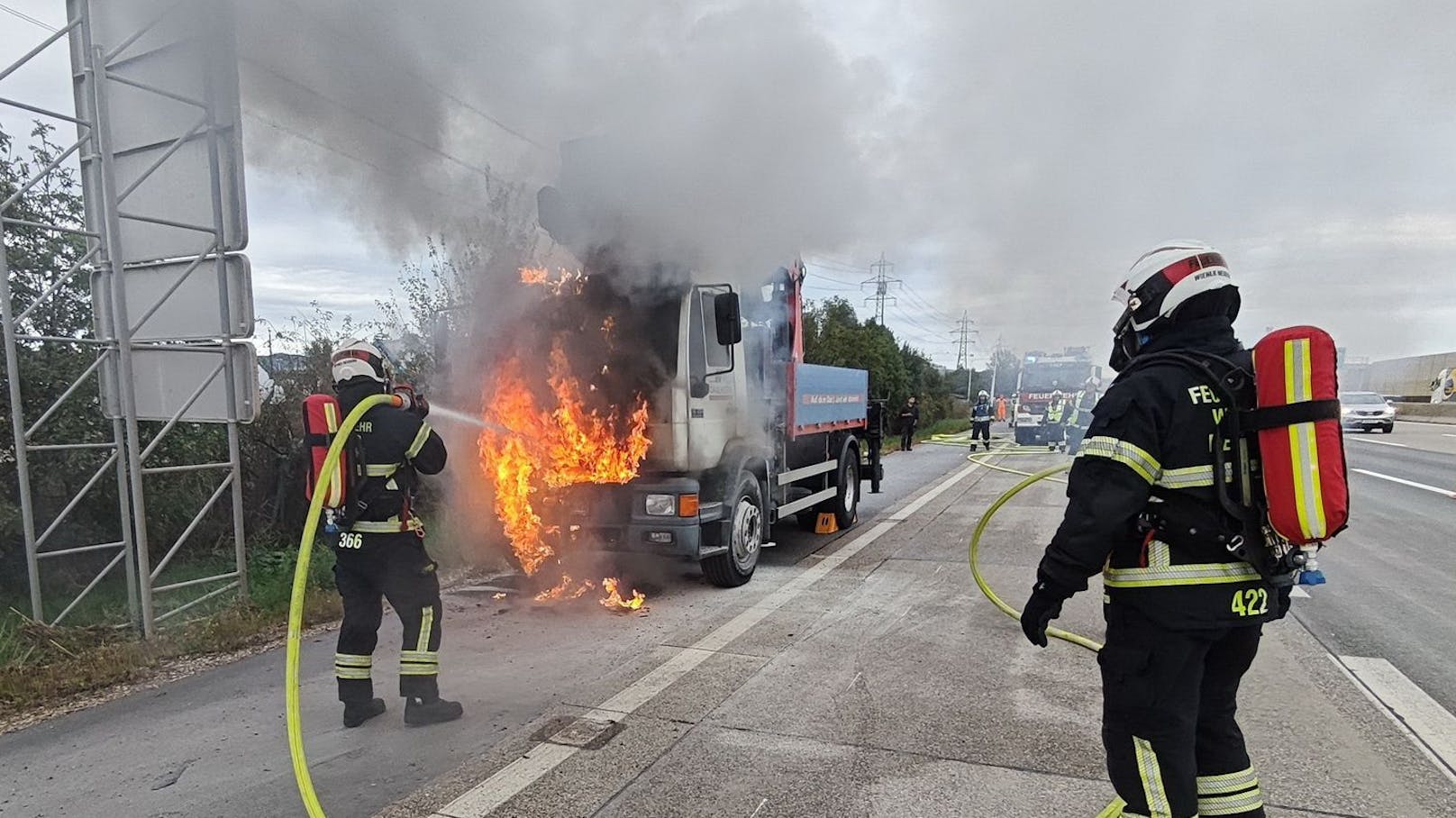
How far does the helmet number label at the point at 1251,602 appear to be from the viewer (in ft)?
7.34

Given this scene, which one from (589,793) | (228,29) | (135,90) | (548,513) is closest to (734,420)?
(548,513)

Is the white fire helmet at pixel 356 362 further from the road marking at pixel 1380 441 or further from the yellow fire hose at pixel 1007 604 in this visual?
the road marking at pixel 1380 441

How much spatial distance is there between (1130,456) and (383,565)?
134 inches

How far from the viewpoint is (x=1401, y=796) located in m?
2.98

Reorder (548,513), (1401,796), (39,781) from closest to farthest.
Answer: (1401,796) < (39,781) < (548,513)

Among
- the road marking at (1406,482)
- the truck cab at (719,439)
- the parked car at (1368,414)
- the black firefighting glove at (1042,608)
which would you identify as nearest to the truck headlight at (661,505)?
the truck cab at (719,439)

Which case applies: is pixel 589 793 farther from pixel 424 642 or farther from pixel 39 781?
pixel 39 781

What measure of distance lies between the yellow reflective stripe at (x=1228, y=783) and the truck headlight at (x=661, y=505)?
385 centimetres

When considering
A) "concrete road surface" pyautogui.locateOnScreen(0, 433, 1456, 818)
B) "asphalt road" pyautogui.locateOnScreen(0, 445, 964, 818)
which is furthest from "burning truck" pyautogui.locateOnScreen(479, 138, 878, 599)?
"concrete road surface" pyautogui.locateOnScreen(0, 433, 1456, 818)

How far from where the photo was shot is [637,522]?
5.82 metres

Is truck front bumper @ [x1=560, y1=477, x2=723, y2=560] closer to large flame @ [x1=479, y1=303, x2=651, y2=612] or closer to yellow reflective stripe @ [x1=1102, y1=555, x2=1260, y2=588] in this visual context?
large flame @ [x1=479, y1=303, x2=651, y2=612]

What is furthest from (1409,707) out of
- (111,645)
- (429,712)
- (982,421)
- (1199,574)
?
(982,421)

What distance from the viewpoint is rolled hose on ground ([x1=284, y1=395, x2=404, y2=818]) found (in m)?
2.98

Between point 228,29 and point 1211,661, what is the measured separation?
5820 mm
